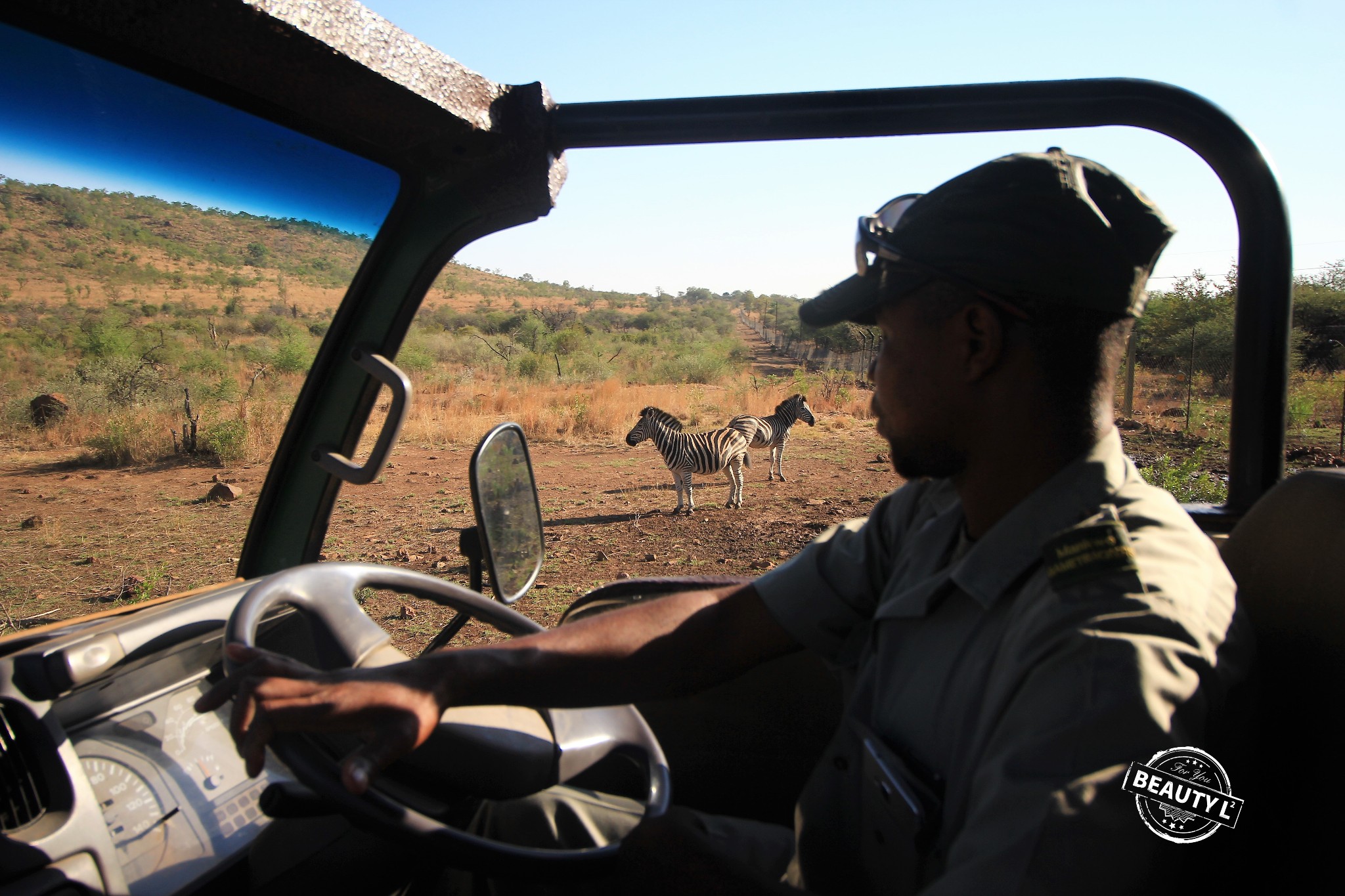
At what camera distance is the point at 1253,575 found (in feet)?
4.68

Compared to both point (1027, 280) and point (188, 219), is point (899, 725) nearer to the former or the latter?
point (1027, 280)

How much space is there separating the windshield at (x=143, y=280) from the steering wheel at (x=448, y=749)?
1.89 feet

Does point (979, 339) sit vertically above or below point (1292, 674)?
above

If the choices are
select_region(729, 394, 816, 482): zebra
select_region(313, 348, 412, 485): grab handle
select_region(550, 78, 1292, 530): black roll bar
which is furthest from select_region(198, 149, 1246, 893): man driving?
select_region(729, 394, 816, 482): zebra

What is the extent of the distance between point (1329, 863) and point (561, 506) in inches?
355

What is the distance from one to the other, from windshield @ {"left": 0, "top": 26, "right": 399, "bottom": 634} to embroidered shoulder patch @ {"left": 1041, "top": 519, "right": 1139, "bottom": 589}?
1.62m

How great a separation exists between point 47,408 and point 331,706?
0.91 metres

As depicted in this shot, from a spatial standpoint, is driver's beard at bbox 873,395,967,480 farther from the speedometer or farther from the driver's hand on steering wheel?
the speedometer

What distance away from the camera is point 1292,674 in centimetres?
124

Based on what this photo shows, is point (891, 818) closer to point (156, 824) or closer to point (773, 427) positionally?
point (156, 824)

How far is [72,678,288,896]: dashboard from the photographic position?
1.44 m

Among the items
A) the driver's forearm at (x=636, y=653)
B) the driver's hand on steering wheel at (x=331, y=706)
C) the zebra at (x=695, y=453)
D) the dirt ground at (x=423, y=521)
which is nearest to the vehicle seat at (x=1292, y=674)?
the driver's forearm at (x=636, y=653)

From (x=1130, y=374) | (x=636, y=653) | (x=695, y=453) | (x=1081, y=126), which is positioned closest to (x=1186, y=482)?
(x=1130, y=374)

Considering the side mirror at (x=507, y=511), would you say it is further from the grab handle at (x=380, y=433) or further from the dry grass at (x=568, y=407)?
Answer: the dry grass at (x=568, y=407)
